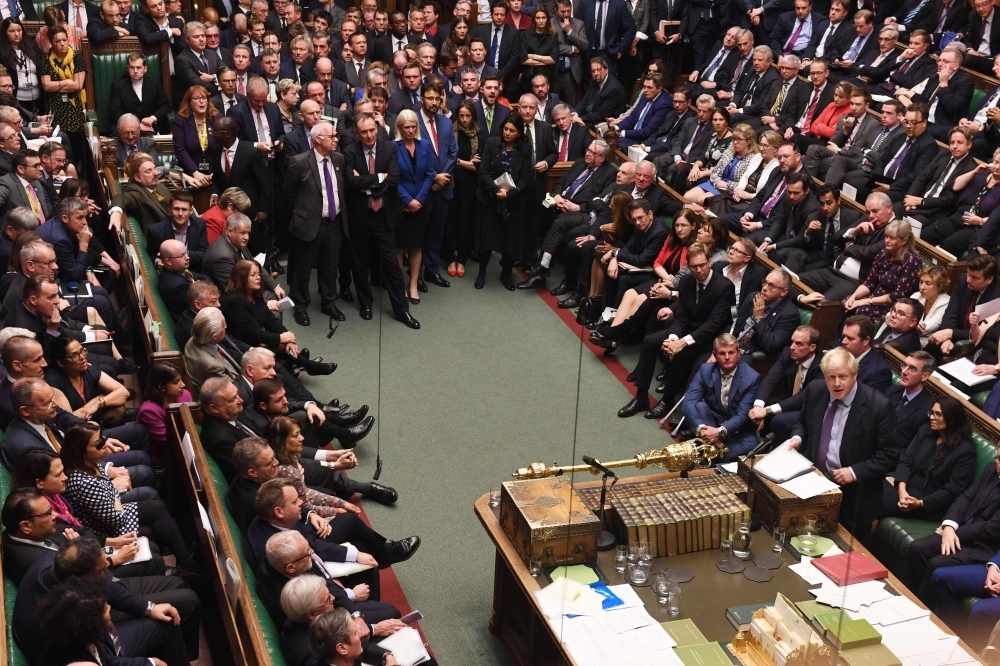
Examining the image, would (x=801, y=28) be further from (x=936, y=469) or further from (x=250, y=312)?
(x=250, y=312)

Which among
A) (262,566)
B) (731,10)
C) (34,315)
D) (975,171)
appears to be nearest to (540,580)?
Result: (262,566)

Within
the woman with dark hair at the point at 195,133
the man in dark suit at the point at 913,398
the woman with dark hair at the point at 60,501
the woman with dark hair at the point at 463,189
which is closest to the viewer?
the woman with dark hair at the point at 60,501

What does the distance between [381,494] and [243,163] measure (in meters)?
3.15

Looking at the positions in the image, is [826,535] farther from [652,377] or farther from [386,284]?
[386,284]

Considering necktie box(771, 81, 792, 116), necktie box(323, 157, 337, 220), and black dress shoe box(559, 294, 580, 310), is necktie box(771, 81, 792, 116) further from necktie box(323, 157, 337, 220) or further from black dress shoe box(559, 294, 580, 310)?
necktie box(323, 157, 337, 220)

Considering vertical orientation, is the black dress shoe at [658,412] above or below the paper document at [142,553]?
below

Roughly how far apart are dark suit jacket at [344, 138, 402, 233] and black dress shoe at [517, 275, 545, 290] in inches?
45.3

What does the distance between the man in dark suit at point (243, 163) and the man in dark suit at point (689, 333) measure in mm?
3011

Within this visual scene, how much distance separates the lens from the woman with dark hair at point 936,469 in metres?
5.04

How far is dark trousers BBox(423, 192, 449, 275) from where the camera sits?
802 centimetres

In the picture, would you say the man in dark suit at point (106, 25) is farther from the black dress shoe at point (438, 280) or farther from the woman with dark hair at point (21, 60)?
the black dress shoe at point (438, 280)

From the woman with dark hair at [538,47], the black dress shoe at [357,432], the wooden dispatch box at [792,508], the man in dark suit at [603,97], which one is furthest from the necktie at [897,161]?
the black dress shoe at [357,432]

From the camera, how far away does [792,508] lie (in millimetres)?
4574

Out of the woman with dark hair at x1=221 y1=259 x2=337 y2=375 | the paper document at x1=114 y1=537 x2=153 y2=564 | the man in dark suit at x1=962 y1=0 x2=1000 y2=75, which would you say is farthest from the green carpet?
the man in dark suit at x1=962 y1=0 x2=1000 y2=75
